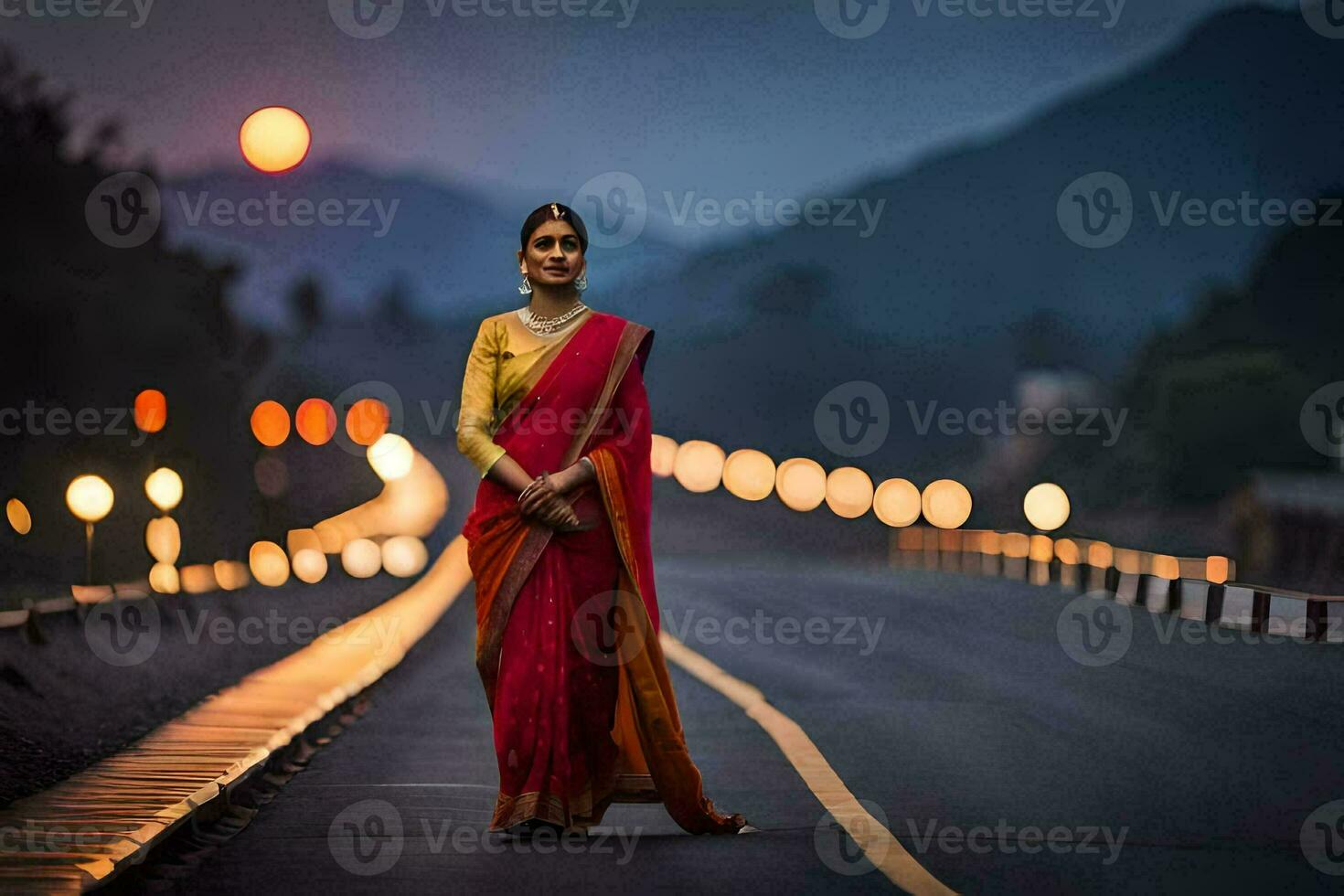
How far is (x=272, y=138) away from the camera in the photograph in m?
12.3

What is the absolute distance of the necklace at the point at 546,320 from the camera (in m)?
9.16

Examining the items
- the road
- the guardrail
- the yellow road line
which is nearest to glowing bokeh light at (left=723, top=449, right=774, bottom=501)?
the guardrail

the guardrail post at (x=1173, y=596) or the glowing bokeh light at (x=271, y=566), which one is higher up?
the guardrail post at (x=1173, y=596)

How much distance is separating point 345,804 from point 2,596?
23431 millimetres

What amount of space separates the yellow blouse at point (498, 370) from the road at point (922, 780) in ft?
5.47

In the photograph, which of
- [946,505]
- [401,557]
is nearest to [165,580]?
[401,557]

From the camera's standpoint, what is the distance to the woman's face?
9109mm

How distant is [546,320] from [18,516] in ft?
99.1

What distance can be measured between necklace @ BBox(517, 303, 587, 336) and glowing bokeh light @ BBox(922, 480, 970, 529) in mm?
72592

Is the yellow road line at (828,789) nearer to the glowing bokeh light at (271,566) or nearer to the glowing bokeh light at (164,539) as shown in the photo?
the glowing bokeh light at (164,539)

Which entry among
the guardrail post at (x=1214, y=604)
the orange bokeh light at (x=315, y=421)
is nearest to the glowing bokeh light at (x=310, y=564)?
the guardrail post at (x=1214, y=604)

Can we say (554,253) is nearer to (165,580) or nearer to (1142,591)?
(1142,591)

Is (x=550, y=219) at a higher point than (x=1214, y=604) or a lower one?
higher

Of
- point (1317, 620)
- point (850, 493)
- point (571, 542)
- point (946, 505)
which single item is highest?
point (571, 542)
